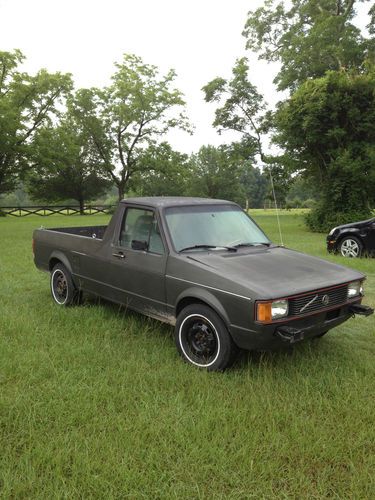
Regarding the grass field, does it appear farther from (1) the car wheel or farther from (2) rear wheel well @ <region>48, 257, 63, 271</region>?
(1) the car wheel

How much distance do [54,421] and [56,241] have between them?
3.66m

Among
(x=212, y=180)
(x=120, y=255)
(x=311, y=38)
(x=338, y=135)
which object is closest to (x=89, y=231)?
(x=120, y=255)

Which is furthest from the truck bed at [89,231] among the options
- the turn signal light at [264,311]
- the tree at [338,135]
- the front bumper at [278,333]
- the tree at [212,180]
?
the tree at [212,180]

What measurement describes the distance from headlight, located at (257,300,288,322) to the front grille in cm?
9

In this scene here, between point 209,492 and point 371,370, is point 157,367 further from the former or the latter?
point 371,370

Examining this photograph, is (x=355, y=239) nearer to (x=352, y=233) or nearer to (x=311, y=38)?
(x=352, y=233)

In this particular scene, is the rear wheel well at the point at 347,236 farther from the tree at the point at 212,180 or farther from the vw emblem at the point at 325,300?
the tree at the point at 212,180

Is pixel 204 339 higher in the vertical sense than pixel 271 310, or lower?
lower

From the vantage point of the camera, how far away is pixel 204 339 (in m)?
3.93

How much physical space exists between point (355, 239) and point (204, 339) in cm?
790

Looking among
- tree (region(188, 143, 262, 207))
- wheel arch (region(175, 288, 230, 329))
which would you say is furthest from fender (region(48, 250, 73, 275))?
tree (region(188, 143, 262, 207))

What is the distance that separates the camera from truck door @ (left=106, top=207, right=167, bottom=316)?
4.38 metres

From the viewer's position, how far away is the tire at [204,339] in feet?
12.2

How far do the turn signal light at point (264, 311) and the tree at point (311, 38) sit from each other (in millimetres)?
23035
